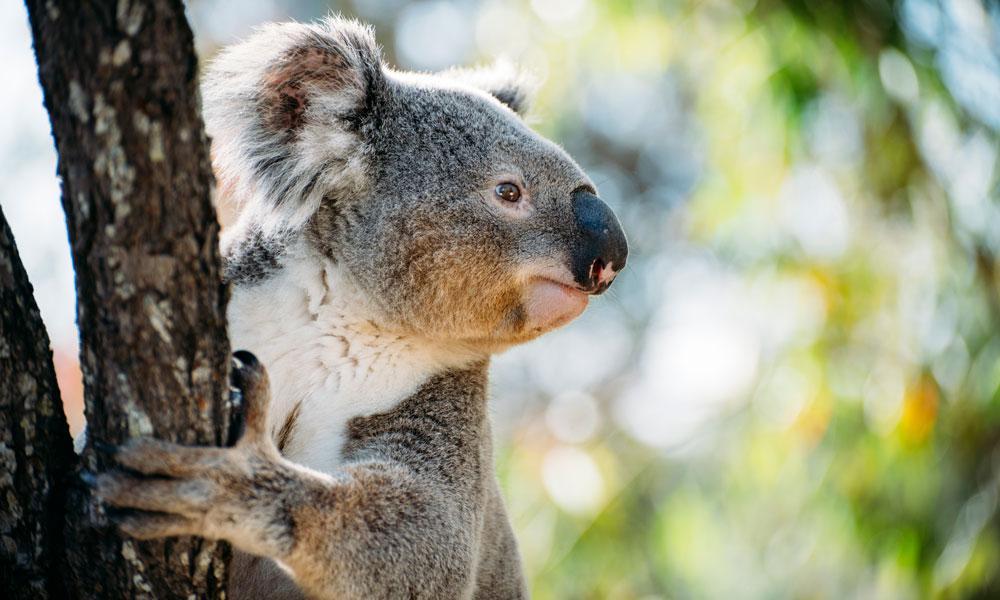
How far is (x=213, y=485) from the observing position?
203 centimetres

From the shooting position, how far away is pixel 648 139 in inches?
535

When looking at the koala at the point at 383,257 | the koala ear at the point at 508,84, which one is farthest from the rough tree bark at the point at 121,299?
the koala ear at the point at 508,84

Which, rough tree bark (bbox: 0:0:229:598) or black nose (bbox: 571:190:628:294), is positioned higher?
rough tree bark (bbox: 0:0:229:598)

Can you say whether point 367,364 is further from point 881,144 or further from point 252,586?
point 881,144

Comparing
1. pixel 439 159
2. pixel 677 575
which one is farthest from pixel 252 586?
pixel 677 575

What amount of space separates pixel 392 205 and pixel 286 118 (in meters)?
0.37

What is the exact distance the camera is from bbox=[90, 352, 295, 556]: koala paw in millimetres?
1963

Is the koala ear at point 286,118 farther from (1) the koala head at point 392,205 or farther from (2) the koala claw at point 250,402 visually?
(2) the koala claw at point 250,402

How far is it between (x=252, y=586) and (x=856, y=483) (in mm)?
5431

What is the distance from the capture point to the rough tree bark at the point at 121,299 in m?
1.83

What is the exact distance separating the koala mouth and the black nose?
4 cm

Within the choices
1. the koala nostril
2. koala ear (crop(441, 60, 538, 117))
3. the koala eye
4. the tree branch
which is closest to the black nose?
the koala nostril

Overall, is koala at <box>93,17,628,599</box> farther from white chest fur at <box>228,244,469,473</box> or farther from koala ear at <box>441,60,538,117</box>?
koala ear at <box>441,60,538,117</box>

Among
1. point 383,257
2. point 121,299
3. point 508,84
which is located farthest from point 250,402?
point 508,84
